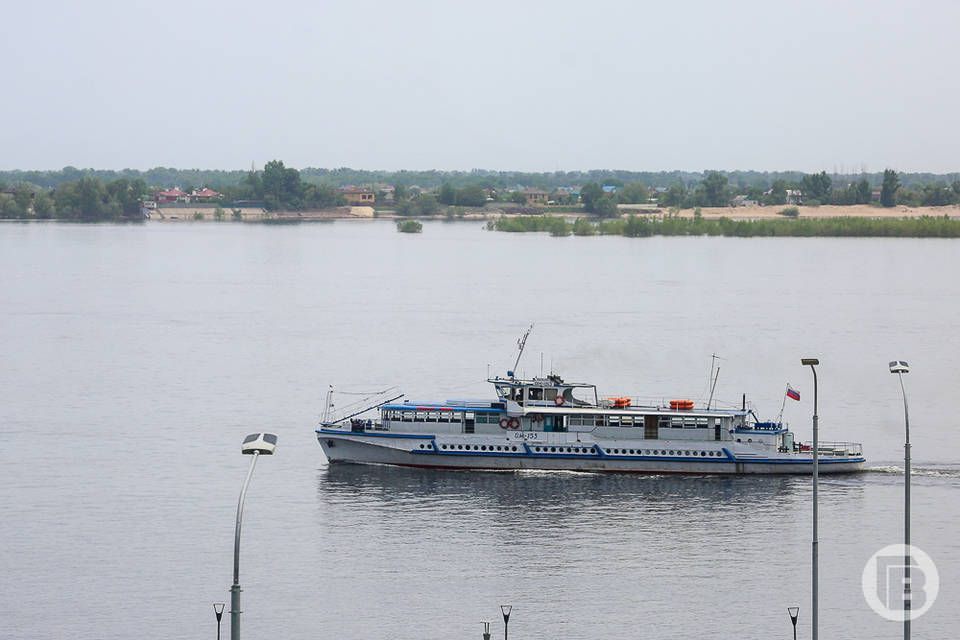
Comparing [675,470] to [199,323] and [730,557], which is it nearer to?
[730,557]

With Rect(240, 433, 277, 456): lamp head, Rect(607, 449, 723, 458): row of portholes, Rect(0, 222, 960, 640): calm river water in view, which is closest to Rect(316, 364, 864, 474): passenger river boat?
Rect(607, 449, 723, 458): row of portholes

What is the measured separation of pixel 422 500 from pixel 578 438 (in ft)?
26.8

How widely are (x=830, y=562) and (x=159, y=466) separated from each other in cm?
2887

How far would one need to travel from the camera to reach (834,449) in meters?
68.9

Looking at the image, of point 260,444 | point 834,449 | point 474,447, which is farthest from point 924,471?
point 260,444

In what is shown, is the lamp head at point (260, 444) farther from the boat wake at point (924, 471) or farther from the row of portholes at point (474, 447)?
the boat wake at point (924, 471)

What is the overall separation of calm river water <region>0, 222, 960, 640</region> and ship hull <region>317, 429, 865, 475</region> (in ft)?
2.18

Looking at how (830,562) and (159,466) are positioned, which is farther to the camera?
(159,466)

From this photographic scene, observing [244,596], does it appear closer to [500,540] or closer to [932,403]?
[500,540]

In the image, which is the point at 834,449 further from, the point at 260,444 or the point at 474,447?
the point at 260,444

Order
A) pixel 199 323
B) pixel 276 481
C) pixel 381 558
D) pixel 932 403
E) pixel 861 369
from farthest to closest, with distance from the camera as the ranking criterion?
1. pixel 199 323
2. pixel 861 369
3. pixel 932 403
4. pixel 276 481
5. pixel 381 558

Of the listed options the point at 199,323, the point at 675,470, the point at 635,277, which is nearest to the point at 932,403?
the point at 675,470

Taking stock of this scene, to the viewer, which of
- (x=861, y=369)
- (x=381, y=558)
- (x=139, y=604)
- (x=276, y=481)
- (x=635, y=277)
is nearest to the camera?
(x=139, y=604)

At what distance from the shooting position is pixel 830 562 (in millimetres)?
54094
